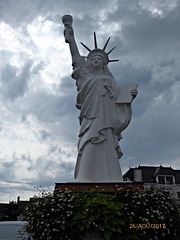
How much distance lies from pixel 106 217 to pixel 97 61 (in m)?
5.06

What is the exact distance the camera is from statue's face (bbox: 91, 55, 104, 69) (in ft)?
25.4

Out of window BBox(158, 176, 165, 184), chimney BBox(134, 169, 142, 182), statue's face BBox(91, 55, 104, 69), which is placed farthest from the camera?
window BBox(158, 176, 165, 184)

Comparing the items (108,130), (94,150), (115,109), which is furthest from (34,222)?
(115,109)

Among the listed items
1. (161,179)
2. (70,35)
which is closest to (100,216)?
(70,35)

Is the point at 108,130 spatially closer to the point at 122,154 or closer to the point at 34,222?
the point at 122,154

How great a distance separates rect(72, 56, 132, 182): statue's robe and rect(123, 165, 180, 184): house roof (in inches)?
813

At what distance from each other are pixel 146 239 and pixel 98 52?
18.8 ft

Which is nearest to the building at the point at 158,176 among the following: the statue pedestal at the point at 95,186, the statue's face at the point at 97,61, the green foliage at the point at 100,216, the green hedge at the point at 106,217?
the statue's face at the point at 97,61

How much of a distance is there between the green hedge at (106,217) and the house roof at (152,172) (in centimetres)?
2261

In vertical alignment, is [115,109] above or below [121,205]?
above

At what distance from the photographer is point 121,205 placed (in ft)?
14.4

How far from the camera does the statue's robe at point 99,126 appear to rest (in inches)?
247
